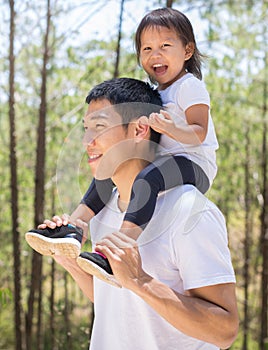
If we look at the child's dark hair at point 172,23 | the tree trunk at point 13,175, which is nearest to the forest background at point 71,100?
the tree trunk at point 13,175

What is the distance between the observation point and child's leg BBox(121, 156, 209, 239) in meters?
1.30

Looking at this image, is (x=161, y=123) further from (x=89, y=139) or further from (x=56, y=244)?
(x=56, y=244)

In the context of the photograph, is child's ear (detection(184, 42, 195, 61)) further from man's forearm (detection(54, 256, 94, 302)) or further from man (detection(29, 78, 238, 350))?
man's forearm (detection(54, 256, 94, 302))

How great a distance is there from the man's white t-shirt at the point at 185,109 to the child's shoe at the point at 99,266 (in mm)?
308

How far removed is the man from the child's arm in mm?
41

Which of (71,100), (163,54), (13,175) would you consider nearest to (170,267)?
(163,54)

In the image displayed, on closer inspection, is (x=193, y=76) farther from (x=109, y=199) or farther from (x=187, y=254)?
(x=187, y=254)

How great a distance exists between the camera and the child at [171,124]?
51.4 inches

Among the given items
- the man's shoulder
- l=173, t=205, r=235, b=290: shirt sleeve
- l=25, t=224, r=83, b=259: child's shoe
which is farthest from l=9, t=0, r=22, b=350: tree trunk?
l=173, t=205, r=235, b=290: shirt sleeve

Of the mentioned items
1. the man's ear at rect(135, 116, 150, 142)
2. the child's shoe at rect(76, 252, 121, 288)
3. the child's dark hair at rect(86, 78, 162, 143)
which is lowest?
the child's shoe at rect(76, 252, 121, 288)

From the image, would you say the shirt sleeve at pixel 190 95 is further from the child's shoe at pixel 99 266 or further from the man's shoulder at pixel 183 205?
the child's shoe at pixel 99 266

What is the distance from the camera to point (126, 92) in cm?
133

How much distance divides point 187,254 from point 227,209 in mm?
5224

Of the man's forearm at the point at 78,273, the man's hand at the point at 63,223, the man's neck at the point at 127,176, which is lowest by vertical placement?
the man's forearm at the point at 78,273
